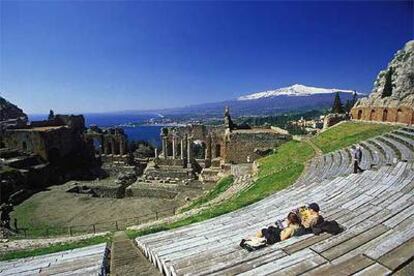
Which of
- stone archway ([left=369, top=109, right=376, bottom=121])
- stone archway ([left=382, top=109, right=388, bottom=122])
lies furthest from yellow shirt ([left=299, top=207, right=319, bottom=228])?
stone archway ([left=369, top=109, right=376, bottom=121])

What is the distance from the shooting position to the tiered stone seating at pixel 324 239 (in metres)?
6.29

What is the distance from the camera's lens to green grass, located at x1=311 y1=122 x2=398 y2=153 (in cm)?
2583

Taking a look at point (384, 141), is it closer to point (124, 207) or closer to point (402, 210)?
point (402, 210)

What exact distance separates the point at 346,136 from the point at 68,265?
27.1 m

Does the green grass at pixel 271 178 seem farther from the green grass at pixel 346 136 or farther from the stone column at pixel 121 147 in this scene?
the stone column at pixel 121 147

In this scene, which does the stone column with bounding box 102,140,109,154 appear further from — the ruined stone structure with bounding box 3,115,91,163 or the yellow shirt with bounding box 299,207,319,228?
the yellow shirt with bounding box 299,207,319,228

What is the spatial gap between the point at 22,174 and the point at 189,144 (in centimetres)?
2271

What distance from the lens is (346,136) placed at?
1133 inches

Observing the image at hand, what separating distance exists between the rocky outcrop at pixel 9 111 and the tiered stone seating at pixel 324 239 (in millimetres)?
104321

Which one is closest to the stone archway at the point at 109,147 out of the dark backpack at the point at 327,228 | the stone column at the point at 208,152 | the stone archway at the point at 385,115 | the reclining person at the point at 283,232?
the stone column at the point at 208,152

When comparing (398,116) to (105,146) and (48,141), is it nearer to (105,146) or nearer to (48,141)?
(105,146)

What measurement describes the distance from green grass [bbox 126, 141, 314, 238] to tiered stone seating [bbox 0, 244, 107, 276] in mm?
2947

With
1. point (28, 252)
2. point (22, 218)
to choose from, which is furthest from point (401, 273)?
point (22, 218)

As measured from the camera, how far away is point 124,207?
97.5 feet
